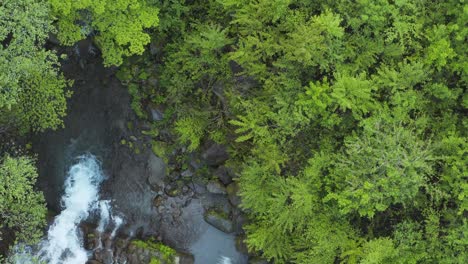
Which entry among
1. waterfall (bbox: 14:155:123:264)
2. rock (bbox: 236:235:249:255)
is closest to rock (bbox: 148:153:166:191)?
waterfall (bbox: 14:155:123:264)

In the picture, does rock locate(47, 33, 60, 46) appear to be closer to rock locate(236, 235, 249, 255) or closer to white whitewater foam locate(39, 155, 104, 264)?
white whitewater foam locate(39, 155, 104, 264)

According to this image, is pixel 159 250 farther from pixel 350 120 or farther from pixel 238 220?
pixel 350 120

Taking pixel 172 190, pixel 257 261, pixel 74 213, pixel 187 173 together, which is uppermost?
pixel 74 213

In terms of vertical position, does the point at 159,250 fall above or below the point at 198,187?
below

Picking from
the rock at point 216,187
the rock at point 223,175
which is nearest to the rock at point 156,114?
the rock at point 223,175

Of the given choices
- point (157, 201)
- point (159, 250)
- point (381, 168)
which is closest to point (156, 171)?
point (157, 201)
